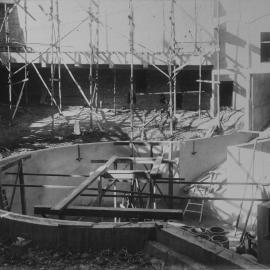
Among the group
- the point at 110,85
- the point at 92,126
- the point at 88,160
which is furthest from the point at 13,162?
the point at 110,85

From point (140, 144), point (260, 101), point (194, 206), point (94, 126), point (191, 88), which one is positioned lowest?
point (194, 206)

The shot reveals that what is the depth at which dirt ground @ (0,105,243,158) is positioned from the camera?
18406 millimetres

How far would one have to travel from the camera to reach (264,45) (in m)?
22.3

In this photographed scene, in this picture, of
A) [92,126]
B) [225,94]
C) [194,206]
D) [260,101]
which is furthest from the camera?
[225,94]

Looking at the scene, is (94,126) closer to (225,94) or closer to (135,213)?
(225,94)

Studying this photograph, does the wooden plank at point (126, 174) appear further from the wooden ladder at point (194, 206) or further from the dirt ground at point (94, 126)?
the dirt ground at point (94, 126)

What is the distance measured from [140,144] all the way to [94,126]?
5103 mm

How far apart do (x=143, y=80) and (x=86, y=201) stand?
11647 millimetres

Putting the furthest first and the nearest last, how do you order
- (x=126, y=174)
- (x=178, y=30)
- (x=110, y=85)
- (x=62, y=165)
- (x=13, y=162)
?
(x=110, y=85) < (x=178, y=30) < (x=62, y=165) < (x=13, y=162) < (x=126, y=174)

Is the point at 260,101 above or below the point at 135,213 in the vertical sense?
above

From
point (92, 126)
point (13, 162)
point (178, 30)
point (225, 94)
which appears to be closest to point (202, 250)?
point (13, 162)

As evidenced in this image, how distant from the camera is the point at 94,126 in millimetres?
20750

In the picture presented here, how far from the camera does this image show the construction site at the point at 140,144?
22.6ft

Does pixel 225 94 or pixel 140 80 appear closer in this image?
pixel 225 94
